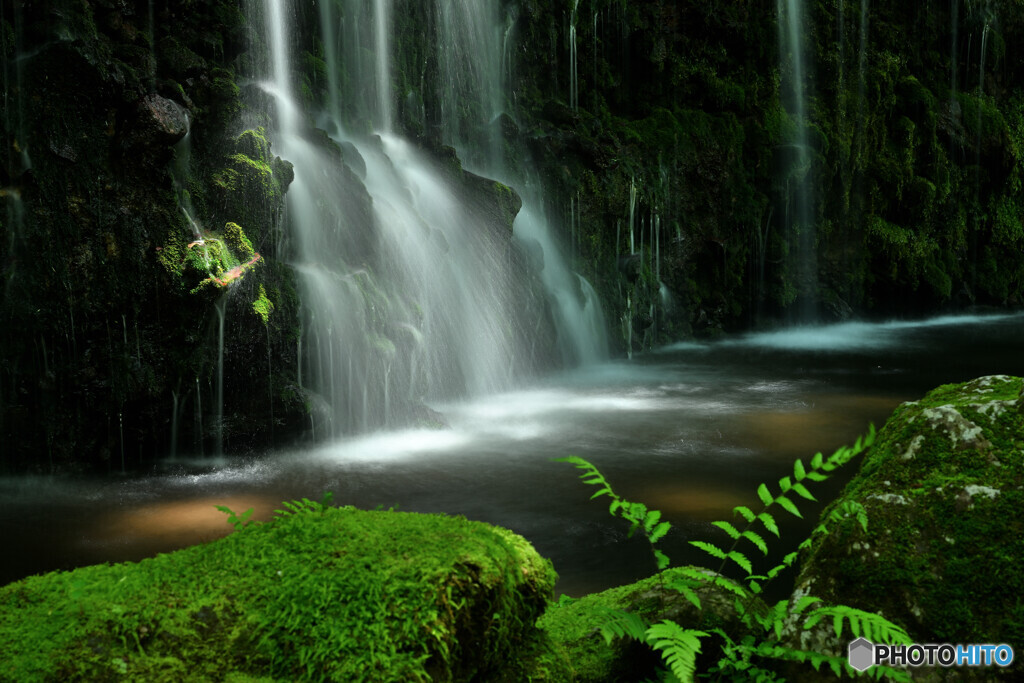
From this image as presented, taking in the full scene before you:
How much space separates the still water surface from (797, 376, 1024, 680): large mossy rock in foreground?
287cm

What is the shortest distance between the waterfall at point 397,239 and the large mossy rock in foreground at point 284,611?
7.67 meters

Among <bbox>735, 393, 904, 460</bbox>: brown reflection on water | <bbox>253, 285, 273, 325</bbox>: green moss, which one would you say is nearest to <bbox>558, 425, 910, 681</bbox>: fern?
<bbox>735, 393, 904, 460</bbox>: brown reflection on water

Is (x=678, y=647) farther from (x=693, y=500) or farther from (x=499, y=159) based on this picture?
(x=499, y=159)

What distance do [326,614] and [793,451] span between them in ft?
26.4

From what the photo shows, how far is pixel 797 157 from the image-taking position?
884 inches

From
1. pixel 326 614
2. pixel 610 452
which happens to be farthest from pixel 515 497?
pixel 326 614

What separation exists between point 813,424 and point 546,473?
4.31m

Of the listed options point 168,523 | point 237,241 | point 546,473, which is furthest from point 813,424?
point 168,523

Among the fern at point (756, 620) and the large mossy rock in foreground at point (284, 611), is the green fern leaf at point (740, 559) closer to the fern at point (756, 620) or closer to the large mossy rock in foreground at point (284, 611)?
the fern at point (756, 620)

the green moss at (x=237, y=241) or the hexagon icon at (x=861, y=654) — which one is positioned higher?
the green moss at (x=237, y=241)

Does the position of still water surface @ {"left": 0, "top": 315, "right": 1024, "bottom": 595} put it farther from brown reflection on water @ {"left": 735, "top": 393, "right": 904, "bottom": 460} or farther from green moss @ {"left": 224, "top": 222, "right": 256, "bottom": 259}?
green moss @ {"left": 224, "top": 222, "right": 256, "bottom": 259}

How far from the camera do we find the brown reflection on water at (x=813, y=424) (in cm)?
945

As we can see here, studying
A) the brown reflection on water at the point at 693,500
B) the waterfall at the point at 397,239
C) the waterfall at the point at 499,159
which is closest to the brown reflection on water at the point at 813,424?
the brown reflection on water at the point at 693,500

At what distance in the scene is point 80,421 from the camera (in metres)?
8.84
